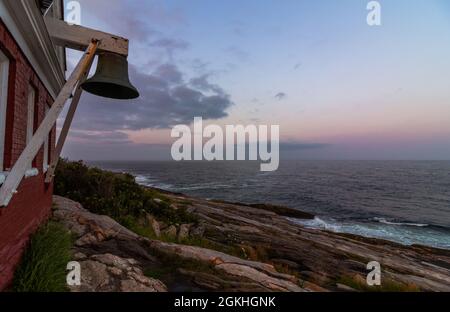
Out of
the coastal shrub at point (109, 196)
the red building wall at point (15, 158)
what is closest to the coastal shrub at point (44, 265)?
the red building wall at point (15, 158)

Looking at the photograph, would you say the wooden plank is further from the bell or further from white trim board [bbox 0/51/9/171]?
Result: white trim board [bbox 0/51/9/171]

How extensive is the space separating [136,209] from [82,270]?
5.77m

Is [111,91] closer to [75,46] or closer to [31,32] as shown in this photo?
[75,46]

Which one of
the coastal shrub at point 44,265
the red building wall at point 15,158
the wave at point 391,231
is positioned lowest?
the wave at point 391,231

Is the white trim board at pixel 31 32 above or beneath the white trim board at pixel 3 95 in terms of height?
above

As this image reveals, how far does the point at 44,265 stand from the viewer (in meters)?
4.52

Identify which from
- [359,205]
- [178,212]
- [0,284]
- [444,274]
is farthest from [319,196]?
[0,284]

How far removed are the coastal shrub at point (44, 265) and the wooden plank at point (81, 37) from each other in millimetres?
3594

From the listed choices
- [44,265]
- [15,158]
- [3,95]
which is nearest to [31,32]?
[3,95]

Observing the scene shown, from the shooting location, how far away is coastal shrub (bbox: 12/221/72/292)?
13.6 ft

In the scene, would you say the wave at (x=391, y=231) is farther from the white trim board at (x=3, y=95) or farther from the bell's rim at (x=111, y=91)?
the white trim board at (x=3, y=95)

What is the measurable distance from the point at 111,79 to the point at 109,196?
7.37 meters

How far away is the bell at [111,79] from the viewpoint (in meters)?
4.25

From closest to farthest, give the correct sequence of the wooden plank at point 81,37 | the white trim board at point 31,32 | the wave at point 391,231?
the white trim board at point 31,32 < the wooden plank at point 81,37 < the wave at point 391,231
